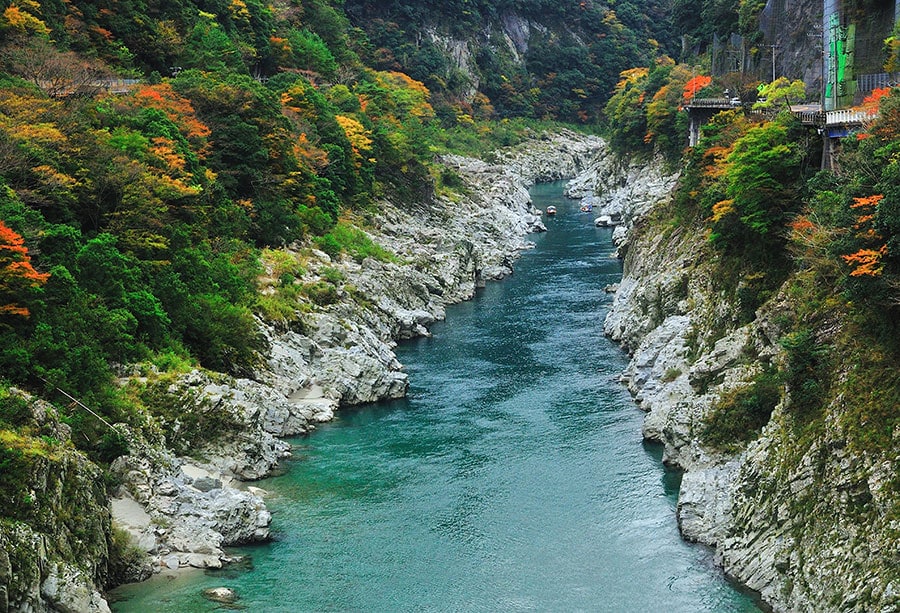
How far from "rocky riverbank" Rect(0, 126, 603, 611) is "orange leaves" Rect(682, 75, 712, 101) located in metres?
18.3

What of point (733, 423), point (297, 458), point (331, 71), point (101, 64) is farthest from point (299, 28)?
point (733, 423)

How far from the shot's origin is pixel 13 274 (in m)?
28.0

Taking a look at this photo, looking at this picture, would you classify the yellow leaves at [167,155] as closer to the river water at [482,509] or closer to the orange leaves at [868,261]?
the river water at [482,509]

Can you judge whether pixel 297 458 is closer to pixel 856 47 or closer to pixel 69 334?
pixel 69 334

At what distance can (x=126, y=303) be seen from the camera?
34.5 metres

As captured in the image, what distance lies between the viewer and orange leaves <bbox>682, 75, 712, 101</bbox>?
77.4 metres

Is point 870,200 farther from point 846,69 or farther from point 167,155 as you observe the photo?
point 167,155

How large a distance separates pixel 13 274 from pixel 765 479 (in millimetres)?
22655

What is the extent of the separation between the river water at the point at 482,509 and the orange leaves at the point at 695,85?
125 feet

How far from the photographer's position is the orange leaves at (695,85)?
77.4m

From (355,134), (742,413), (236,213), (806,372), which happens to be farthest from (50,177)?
(355,134)

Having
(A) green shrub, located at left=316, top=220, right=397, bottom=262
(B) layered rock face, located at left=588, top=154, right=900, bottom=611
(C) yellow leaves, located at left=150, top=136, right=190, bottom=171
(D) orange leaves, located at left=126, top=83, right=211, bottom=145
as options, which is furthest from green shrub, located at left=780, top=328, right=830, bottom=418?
(D) orange leaves, located at left=126, top=83, right=211, bottom=145

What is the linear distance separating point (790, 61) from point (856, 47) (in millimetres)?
20255

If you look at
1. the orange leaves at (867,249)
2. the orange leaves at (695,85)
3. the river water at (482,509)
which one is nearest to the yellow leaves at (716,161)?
the river water at (482,509)
